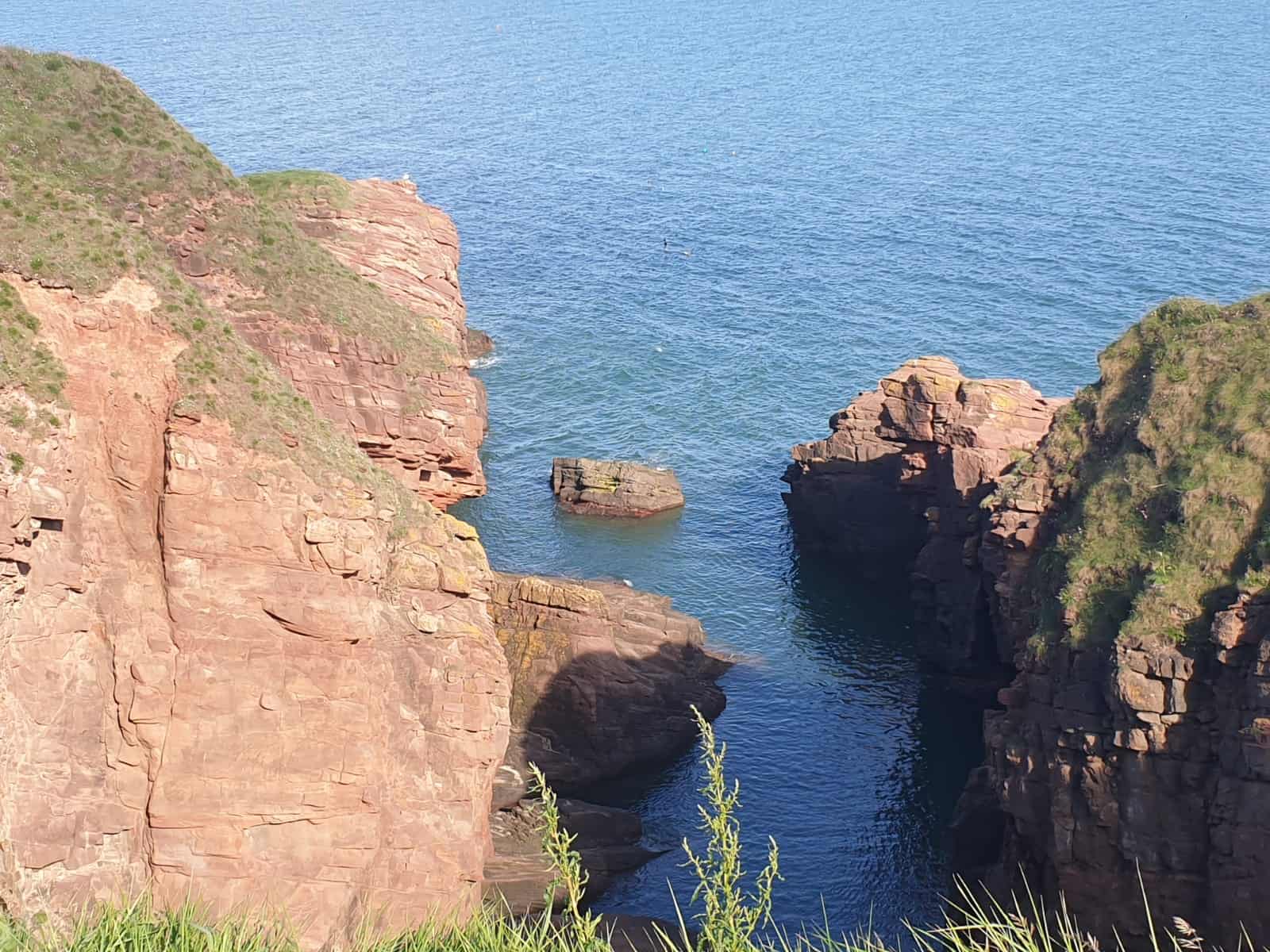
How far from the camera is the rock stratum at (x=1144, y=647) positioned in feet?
205

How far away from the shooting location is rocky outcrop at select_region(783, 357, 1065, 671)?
93.7 m

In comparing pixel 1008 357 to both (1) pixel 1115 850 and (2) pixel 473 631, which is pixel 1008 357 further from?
(2) pixel 473 631

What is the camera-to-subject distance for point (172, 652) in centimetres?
5094

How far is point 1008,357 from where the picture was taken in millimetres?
138375

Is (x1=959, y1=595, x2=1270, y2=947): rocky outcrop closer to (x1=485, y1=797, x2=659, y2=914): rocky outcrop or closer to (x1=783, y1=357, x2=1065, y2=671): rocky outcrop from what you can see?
(x1=485, y1=797, x2=659, y2=914): rocky outcrop

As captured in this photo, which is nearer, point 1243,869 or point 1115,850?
point 1243,869

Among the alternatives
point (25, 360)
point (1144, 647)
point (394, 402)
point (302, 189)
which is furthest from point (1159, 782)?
point (302, 189)

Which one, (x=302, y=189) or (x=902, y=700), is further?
(x=302, y=189)

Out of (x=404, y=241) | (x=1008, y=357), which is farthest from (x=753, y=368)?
(x=404, y=241)

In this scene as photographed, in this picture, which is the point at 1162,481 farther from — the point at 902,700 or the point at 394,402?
the point at 394,402

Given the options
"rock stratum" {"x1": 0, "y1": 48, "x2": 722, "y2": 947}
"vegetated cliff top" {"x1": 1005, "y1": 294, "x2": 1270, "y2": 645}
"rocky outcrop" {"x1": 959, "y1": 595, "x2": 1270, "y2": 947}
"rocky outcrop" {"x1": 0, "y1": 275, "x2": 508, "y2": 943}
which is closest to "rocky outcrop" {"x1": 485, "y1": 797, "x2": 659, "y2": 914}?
"rock stratum" {"x1": 0, "y1": 48, "x2": 722, "y2": 947}

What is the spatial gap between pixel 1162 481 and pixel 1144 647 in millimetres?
9740

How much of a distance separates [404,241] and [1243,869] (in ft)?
277

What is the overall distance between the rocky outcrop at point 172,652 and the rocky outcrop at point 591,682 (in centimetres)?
2903
